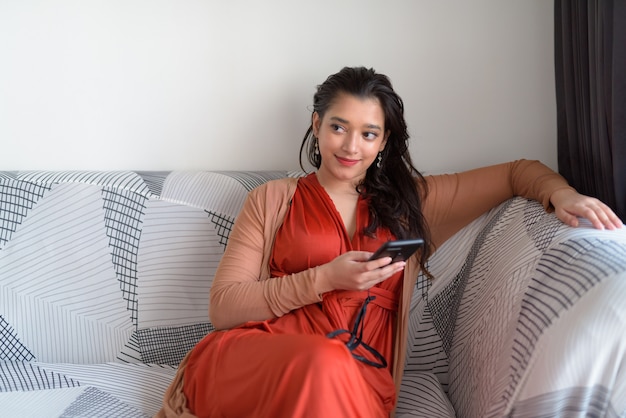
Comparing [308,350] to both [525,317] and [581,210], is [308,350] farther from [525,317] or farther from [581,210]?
[581,210]

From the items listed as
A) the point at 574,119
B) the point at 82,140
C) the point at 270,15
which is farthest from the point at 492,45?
the point at 82,140

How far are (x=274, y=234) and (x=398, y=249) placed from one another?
47 cm

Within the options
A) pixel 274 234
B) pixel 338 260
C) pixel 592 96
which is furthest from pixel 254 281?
pixel 592 96

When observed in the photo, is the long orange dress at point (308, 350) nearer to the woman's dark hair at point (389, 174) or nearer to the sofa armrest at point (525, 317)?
the woman's dark hair at point (389, 174)

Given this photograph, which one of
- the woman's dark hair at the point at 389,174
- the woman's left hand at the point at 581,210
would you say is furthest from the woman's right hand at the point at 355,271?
the woman's left hand at the point at 581,210

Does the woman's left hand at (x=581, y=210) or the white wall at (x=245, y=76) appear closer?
the woman's left hand at (x=581, y=210)

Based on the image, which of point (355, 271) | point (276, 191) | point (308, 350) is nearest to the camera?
point (308, 350)

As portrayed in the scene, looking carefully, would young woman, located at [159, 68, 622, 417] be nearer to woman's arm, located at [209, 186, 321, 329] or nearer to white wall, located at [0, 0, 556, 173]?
woman's arm, located at [209, 186, 321, 329]

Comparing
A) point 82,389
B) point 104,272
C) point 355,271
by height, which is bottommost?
point 82,389

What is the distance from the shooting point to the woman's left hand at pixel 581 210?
1.34m

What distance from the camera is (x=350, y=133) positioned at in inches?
62.8

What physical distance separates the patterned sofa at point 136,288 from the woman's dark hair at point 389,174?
194mm

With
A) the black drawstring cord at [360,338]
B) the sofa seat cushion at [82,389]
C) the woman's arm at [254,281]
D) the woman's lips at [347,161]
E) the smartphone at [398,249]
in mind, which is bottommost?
the sofa seat cushion at [82,389]

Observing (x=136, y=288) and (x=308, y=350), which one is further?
(x=136, y=288)
